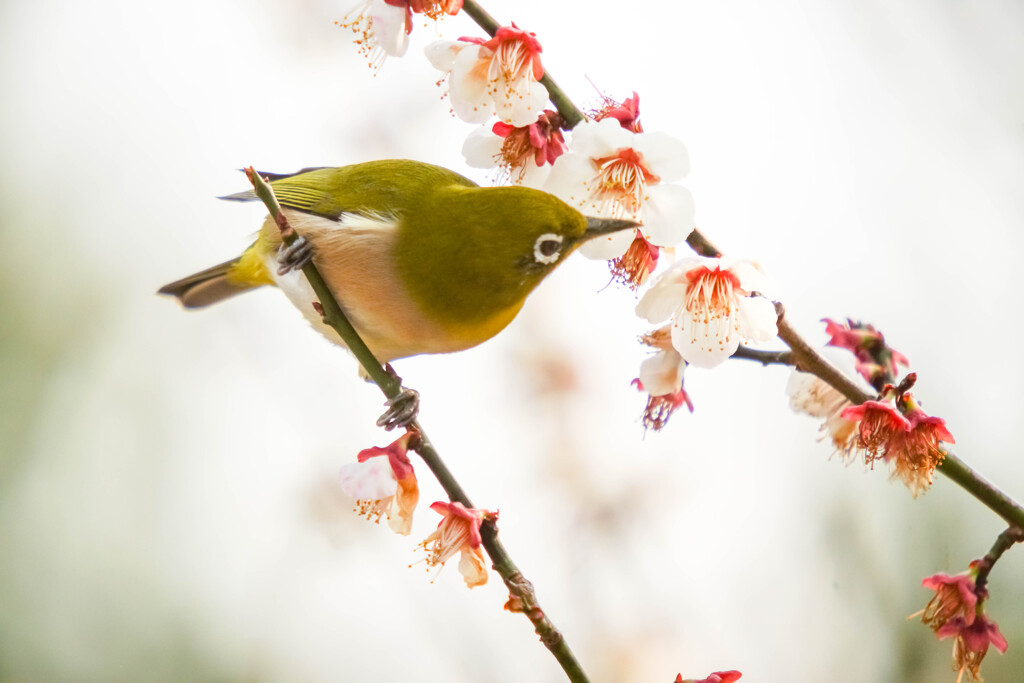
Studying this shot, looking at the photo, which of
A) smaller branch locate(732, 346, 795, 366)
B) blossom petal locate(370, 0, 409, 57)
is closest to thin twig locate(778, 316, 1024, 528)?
smaller branch locate(732, 346, 795, 366)

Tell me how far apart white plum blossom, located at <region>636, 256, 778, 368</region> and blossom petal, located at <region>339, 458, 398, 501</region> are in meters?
0.37

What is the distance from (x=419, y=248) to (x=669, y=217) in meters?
0.44

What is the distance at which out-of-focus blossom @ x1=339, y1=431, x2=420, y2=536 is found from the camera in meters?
0.96

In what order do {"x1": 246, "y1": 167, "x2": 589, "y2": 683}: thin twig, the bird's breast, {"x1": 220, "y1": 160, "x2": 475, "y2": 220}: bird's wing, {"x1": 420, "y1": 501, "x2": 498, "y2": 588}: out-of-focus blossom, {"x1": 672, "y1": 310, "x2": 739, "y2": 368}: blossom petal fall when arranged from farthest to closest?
Result: {"x1": 220, "y1": 160, "x2": 475, "y2": 220}: bird's wing → the bird's breast → {"x1": 672, "y1": 310, "x2": 739, "y2": 368}: blossom petal → {"x1": 420, "y1": 501, "x2": 498, "y2": 588}: out-of-focus blossom → {"x1": 246, "y1": 167, "x2": 589, "y2": 683}: thin twig

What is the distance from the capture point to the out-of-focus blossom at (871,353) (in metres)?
1.17

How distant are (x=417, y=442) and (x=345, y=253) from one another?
0.45 meters

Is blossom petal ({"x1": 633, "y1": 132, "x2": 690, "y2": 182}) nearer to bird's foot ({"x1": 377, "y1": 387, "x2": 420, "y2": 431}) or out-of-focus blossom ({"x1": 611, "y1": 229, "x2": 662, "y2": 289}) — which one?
out-of-focus blossom ({"x1": 611, "y1": 229, "x2": 662, "y2": 289})

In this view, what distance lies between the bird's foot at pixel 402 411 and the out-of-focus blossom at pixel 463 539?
0.82 feet

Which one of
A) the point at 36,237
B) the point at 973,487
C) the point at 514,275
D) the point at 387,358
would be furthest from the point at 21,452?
the point at 973,487

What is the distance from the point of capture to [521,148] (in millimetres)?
1075

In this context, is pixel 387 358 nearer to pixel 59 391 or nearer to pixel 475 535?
pixel 475 535

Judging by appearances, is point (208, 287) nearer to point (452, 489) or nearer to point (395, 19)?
point (395, 19)

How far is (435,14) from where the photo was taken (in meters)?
1.05

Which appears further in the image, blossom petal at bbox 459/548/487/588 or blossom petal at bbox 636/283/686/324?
blossom petal at bbox 636/283/686/324
